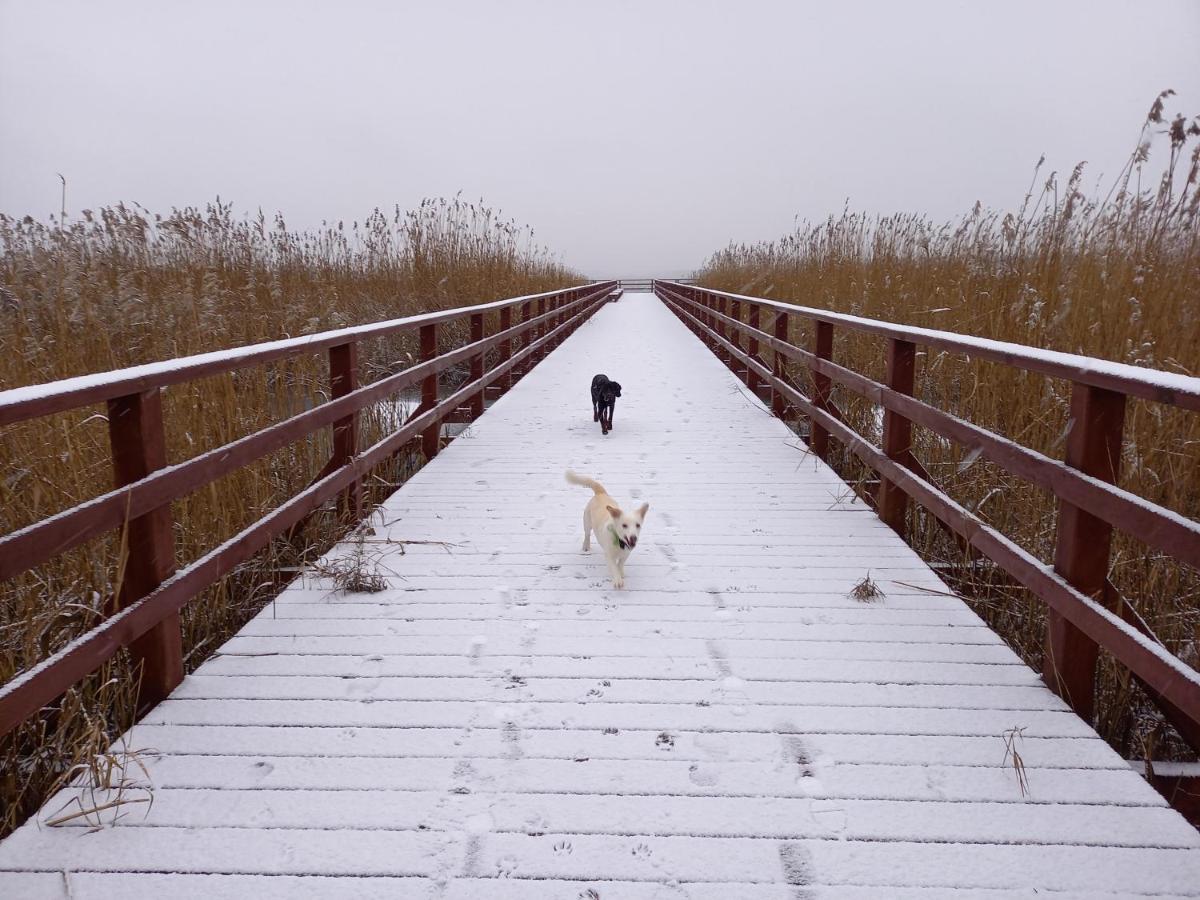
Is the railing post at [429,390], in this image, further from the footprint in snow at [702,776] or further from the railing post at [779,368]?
the footprint in snow at [702,776]

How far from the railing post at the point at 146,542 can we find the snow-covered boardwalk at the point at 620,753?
10 centimetres

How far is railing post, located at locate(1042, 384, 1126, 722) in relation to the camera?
2422mm

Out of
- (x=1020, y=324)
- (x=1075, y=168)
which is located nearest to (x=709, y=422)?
(x=1020, y=324)

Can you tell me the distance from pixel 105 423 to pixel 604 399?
12.0 feet

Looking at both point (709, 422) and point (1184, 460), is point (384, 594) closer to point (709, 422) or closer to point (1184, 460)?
point (1184, 460)

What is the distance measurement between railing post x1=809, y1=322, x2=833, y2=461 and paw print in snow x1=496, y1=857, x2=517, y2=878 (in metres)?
4.48

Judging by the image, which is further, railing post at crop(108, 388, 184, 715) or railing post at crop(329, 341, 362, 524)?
railing post at crop(329, 341, 362, 524)

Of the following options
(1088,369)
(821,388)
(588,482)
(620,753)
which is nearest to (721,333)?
(821,388)

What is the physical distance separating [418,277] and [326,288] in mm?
2688

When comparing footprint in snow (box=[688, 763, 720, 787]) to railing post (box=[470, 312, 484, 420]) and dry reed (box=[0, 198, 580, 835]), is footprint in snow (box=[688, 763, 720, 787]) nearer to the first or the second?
dry reed (box=[0, 198, 580, 835])

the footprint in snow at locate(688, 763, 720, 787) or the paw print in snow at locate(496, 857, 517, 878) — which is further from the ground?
the footprint in snow at locate(688, 763, 720, 787)

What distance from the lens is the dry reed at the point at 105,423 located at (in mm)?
2451

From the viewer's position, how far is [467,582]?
3.60m

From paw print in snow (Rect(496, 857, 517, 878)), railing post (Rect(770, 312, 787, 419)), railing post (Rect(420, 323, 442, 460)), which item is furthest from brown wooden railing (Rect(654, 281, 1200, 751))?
railing post (Rect(420, 323, 442, 460))
